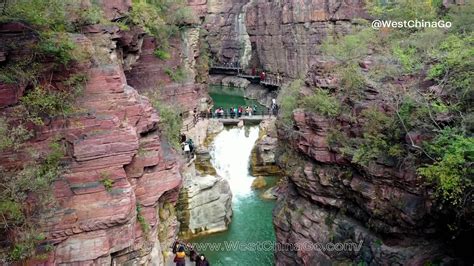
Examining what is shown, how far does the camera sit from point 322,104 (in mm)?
15797

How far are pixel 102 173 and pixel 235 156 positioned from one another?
64.2ft

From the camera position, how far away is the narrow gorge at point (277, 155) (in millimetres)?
10930

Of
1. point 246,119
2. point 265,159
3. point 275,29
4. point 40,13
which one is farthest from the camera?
point 275,29

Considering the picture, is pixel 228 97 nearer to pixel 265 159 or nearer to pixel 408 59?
pixel 265 159

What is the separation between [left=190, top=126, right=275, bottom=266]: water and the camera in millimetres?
20500

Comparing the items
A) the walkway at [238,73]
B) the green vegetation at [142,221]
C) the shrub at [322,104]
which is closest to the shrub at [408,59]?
the shrub at [322,104]

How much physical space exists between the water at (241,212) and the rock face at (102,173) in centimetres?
813

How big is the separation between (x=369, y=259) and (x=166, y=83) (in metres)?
15.2

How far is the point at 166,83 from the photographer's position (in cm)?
2514

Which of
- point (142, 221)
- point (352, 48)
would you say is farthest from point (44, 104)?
point (352, 48)

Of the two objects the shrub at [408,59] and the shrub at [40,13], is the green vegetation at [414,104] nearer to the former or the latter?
the shrub at [408,59]

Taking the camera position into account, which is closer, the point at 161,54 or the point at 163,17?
the point at 161,54

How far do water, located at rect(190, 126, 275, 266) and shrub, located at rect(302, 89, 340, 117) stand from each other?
7.37 meters

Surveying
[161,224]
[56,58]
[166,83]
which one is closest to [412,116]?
[161,224]
